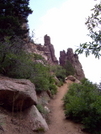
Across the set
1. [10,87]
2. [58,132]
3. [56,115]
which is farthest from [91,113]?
[10,87]

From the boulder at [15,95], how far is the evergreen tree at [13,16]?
27.6 ft

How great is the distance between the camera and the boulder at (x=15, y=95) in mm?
6172

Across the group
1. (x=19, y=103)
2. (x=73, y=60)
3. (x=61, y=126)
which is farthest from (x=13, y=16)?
(x=73, y=60)

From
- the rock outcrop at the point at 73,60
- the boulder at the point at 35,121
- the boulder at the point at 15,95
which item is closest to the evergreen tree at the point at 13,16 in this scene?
the boulder at the point at 15,95

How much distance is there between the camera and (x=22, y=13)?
17109 millimetres

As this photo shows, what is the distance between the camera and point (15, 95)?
6.30 metres

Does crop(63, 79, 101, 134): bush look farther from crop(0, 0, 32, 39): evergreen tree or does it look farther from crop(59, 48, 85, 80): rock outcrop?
crop(59, 48, 85, 80): rock outcrop

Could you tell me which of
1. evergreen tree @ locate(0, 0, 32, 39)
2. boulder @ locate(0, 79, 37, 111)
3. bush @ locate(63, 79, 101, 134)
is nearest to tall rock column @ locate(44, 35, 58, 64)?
evergreen tree @ locate(0, 0, 32, 39)

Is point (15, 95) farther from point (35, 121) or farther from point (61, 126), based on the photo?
point (61, 126)

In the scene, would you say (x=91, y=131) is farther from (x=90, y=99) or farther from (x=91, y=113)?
(x=90, y=99)

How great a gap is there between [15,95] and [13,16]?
11105 mm

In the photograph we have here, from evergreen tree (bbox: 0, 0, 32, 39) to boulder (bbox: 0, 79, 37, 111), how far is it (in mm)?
8423

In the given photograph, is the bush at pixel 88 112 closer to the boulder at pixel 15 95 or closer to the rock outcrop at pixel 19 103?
the rock outcrop at pixel 19 103

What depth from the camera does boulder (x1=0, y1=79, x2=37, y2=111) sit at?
617 cm
